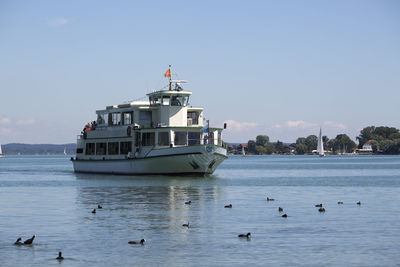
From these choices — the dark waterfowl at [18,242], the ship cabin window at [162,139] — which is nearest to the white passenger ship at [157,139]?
the ship cabin window at [162,139]

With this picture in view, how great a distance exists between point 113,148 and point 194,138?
11918 mm

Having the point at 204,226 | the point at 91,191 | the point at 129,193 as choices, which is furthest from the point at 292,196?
the point at 204,226

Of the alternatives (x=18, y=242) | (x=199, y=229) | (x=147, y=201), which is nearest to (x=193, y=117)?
(x=147, y=201)

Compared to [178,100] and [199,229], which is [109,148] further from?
[199,229]

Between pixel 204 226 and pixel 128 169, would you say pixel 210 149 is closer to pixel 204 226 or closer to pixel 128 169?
pixel 128 169

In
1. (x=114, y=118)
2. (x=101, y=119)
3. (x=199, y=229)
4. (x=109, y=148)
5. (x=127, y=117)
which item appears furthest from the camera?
(x=101, y=119)

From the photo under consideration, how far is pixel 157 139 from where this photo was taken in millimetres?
70250

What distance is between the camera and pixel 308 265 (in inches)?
929

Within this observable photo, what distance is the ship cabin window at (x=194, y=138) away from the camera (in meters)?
70.1

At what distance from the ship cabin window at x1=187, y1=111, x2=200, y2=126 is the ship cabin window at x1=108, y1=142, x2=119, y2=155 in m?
8.77

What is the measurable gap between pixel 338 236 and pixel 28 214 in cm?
1809

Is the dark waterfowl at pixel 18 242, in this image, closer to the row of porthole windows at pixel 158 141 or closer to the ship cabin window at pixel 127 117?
the row of porthole windows at pixel 158 141

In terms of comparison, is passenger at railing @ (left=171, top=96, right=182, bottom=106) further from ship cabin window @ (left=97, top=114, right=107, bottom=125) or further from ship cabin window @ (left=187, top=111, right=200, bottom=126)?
ship cabin window @ (left=97, top=114, right=107, bottom=125)

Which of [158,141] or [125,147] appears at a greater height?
[158,141]
